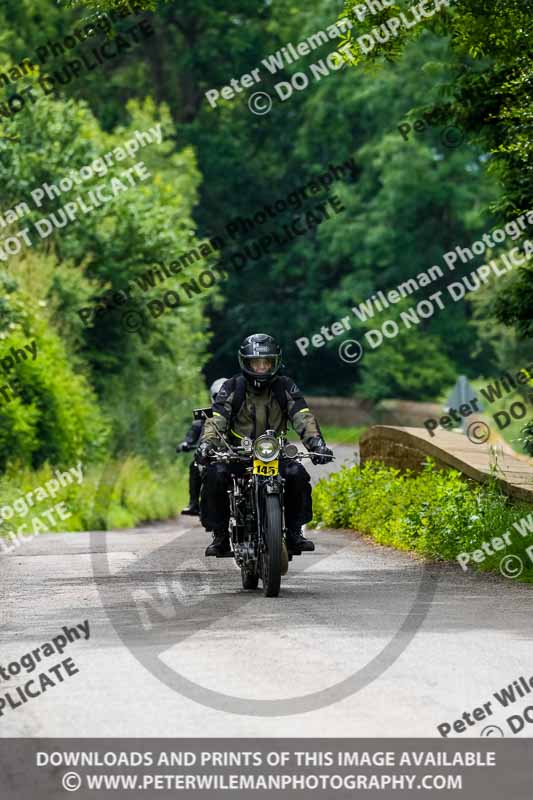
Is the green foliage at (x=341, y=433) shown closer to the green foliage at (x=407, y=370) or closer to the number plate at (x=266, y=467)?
the green foliage at (x=407, y=370)

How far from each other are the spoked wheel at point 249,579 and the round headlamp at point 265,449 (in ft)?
3.45

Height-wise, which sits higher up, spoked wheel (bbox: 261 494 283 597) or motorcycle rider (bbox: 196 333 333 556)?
motorcycle rider (bbox: 196 333 333 556)

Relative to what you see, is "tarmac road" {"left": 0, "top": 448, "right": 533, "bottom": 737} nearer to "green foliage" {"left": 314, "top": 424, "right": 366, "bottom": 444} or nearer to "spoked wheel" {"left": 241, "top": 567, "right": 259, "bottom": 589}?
"spoked wheel" {"left": 241, "top": 567, "right": 259, "bottom": 589}

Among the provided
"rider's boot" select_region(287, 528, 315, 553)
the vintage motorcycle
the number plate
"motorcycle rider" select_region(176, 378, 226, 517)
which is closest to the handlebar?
the vintage motorcycle

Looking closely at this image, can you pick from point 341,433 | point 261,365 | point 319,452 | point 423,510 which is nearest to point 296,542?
point 319,452

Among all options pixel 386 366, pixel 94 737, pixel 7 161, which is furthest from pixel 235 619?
pixel 386 366

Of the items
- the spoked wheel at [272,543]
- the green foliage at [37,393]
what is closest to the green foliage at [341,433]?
the green foliage at [37,393]

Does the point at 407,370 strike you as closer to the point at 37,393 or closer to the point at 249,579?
the point at 37,393

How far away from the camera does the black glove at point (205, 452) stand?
1310 cm

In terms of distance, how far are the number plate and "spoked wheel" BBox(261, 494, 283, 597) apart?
0.24 metres

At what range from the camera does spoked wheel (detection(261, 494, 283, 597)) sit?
12.3 metres

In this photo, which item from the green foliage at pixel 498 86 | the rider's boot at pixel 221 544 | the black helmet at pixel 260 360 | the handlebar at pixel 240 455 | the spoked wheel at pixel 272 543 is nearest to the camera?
the spoked wheel at pixel 272 543
